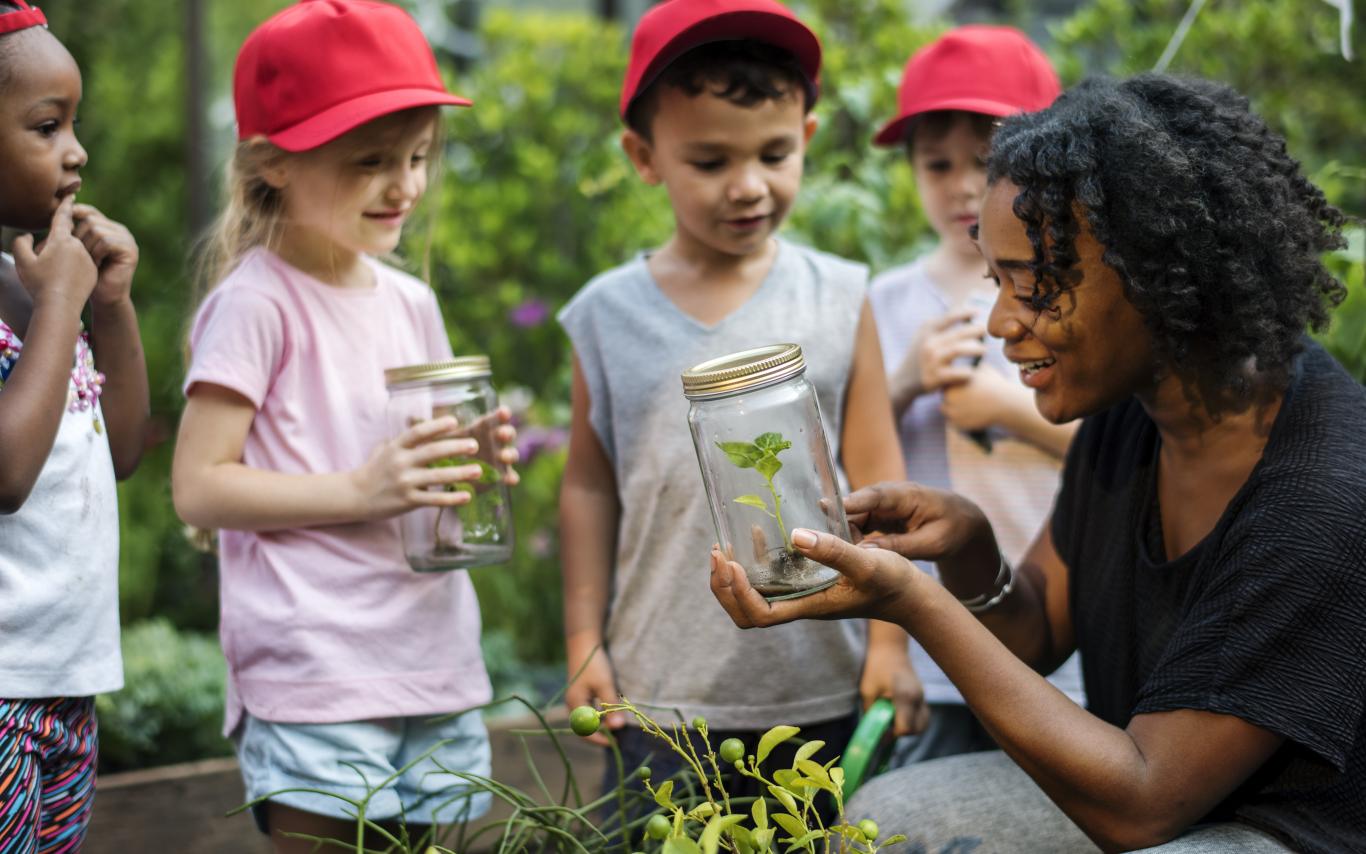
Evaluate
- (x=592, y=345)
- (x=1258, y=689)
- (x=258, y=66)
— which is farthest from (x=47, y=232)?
(x=1258, y=689)

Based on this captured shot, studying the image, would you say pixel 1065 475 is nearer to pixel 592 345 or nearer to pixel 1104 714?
pixel 1104 714

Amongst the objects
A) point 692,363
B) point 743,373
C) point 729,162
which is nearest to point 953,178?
point 729,162

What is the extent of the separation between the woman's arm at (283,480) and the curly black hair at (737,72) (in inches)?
28.4

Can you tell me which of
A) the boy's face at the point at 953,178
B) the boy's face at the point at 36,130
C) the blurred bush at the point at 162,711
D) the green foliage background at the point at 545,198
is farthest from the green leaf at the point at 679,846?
the blurred bush at the point at 162,711

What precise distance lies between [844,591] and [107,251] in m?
1.12

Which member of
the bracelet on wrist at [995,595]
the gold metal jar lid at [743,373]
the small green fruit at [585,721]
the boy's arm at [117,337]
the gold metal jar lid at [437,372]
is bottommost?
the bracelet on wrist at [995,595]

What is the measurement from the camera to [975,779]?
194cm

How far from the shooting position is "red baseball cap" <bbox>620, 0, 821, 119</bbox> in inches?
83.6

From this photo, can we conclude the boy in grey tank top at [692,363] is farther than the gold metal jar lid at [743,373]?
Yes

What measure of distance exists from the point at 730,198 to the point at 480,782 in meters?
1.09

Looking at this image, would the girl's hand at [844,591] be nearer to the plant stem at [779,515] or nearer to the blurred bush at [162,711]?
the plant stem at [779,515]

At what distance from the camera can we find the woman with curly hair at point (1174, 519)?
1.53 m

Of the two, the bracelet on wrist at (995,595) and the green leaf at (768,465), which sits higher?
the green leaf at (768,465)

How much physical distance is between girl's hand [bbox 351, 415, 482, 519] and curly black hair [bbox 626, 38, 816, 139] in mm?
717
